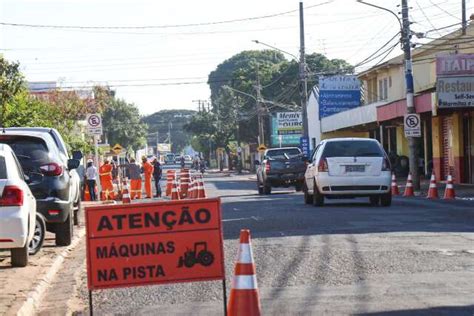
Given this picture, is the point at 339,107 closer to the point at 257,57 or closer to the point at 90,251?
the point at 90,251

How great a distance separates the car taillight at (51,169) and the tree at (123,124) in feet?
248

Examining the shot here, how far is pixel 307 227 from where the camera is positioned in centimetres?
1499

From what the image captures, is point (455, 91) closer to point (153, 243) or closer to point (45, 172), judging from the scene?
point (45, 172)

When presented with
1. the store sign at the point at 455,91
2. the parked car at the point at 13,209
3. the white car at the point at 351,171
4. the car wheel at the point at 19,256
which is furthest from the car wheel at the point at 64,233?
the store sign at the point at 455,91

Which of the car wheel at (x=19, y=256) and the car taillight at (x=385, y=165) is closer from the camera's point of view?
the car wheel at (x=19, y=256)

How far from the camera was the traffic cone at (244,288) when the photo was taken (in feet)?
22.4

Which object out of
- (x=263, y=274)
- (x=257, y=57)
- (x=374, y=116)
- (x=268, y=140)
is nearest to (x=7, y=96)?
(x=263, y=274)

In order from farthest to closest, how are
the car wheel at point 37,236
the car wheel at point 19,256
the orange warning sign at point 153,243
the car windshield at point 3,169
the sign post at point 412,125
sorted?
the sign post at point 412,125 < the car wheel at point 37,236 < the car wheel at point 19,256 < the car windshield at point 3,169 < the orange warning sign at point 153,243

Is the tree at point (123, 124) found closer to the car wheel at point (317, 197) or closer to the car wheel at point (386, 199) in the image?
the car wheel at point (317, 197)

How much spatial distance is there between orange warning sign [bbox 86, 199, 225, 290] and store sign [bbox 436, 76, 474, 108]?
2299cm

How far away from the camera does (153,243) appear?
7344mm

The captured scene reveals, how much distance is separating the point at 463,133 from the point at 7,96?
19423 mm

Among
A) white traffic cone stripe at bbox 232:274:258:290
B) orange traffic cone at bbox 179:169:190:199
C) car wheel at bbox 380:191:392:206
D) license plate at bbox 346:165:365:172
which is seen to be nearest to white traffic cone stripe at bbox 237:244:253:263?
white traffic cone stripe at bbox 232:274:258:290

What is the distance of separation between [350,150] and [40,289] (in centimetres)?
1155
